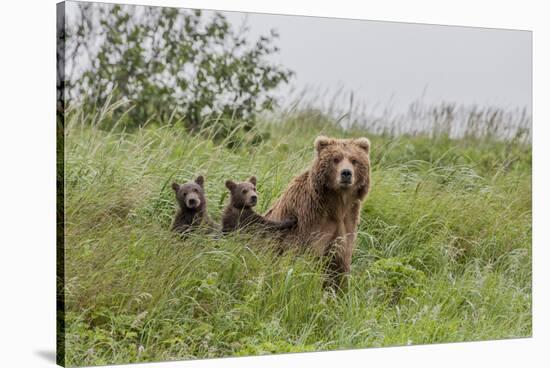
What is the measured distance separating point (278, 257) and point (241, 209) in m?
0.41

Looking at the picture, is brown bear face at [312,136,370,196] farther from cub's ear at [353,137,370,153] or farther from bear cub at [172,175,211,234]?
bear cub at [172,175,211,234]

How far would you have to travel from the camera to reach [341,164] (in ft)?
22.1

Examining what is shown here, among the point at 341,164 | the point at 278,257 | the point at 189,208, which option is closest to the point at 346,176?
the point at 341,164

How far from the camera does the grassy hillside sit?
606 cm

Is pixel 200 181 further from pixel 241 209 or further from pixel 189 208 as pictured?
pixel 241 209

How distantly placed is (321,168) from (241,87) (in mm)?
778

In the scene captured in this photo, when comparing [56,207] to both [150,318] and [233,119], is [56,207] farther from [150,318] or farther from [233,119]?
[233,119]

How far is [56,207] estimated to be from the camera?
6.02 meters

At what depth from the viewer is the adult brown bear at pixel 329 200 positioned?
6.76 metres

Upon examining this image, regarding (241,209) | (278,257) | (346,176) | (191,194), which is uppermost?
(346,176)

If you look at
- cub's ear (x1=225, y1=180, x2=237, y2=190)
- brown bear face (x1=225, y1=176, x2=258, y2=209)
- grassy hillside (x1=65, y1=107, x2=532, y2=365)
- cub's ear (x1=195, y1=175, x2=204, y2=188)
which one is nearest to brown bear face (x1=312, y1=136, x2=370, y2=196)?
grassy hillside (x1=65, y1=107, x2=532, y2=365)

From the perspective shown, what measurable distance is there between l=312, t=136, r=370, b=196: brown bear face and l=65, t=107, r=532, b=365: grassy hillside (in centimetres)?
17

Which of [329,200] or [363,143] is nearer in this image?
[329,200]

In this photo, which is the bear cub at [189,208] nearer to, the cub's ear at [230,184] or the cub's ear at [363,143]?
the cub's ear at [230,184]
